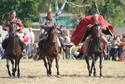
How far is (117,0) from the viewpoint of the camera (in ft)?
195

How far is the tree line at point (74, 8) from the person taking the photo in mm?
48859

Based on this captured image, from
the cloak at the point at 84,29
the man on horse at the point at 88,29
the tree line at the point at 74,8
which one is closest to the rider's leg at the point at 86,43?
the man on horse at the point at 88,29

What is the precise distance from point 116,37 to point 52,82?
1440cm

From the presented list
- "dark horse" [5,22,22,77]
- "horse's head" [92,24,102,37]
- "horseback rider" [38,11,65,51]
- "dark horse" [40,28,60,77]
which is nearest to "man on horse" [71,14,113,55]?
"horse's head" [92,24,102,37]

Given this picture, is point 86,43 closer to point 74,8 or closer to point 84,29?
point 84,29

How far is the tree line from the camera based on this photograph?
48.9 m

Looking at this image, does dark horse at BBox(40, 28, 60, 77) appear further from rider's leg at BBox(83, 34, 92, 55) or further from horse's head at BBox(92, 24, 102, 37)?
horse's head at BBox(92, 24, 102, 37)

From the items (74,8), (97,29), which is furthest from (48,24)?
(74,8)

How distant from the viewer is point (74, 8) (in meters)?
49.9

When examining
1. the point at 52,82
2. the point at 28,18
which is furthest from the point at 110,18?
the point at 52,82

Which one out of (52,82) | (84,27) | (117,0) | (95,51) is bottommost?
(52,82)

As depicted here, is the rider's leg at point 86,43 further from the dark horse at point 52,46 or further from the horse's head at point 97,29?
the dark horse at point 52,46

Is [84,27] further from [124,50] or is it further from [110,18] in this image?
[110,18]

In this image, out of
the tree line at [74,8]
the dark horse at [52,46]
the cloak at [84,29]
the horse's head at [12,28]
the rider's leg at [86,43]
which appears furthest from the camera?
the tree line at [74,8]
